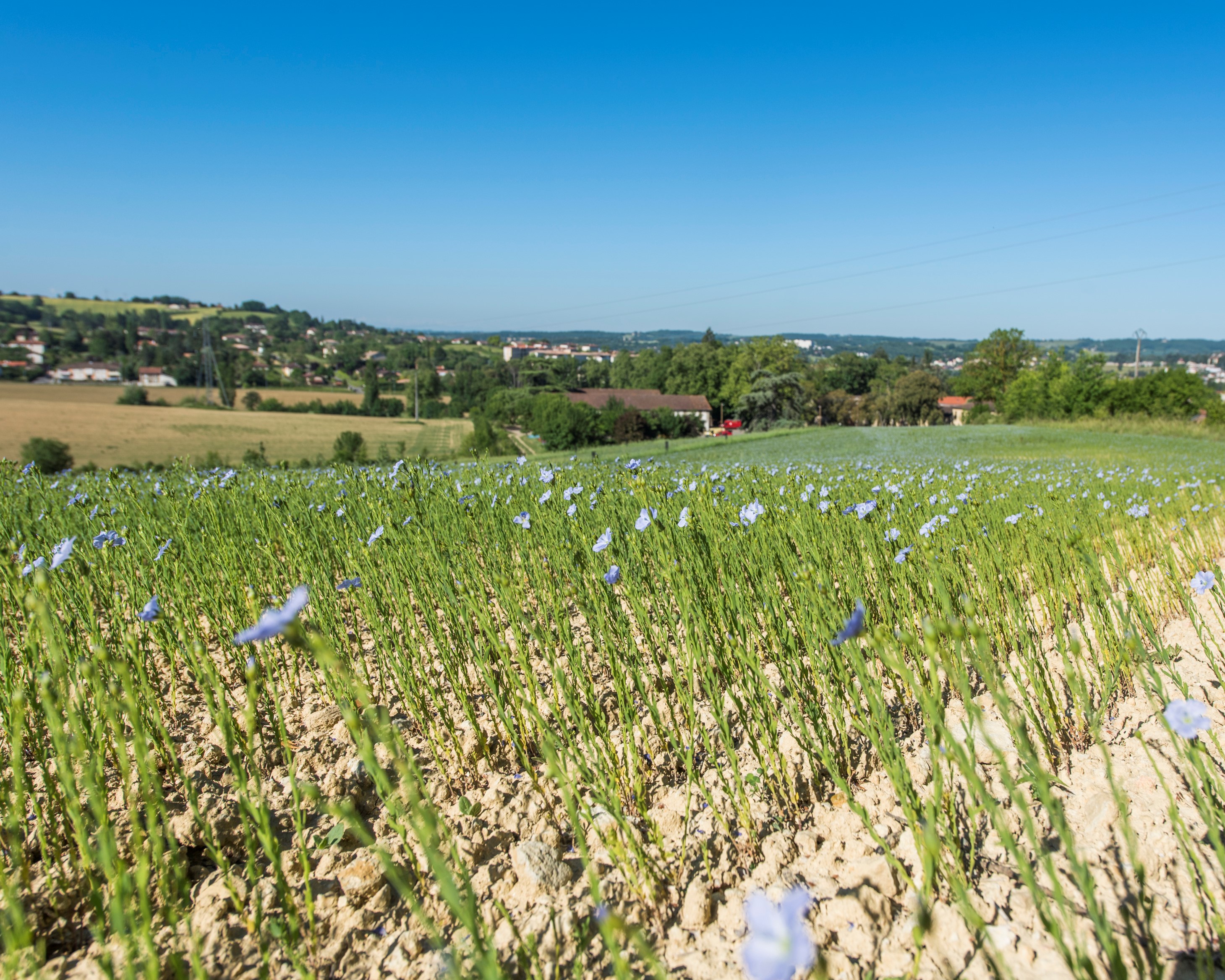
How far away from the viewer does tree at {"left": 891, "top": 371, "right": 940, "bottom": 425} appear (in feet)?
241

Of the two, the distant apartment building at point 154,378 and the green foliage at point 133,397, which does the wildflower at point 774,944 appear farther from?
the distant apartment building at point 154,378

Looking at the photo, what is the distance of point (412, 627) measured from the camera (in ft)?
11.0

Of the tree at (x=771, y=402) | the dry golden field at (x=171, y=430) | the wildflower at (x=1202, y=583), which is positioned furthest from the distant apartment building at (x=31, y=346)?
the wildflower at (x=1202, y=583)

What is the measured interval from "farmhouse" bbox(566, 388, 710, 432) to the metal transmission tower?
34.4 m

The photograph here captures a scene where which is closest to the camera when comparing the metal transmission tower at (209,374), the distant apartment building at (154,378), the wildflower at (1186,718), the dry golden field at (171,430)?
the wildflower at (1186,718)

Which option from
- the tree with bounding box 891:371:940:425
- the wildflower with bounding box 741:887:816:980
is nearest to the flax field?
the wildflower with bounding box 741:887:816:980

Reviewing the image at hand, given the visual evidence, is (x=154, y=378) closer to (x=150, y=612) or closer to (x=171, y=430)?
(x=171, y=430)

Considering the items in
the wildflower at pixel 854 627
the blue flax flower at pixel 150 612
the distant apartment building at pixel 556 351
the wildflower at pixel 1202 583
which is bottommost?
the blue flax flower at pixel 150 612

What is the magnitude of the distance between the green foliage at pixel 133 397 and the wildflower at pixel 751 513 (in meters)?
64.0

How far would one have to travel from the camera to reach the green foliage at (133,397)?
5350 cm

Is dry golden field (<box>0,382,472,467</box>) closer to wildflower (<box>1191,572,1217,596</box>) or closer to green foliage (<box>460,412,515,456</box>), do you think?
green foliage (<box>460,412,515,456</box>)

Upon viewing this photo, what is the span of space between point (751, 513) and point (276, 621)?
1959 mm

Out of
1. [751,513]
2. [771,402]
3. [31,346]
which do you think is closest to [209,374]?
[31,346]

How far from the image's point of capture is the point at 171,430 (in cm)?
4175
